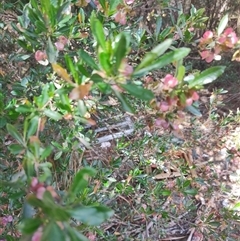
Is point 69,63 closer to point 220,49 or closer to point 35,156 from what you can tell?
point 35,156

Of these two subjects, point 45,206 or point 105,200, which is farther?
point 105,200

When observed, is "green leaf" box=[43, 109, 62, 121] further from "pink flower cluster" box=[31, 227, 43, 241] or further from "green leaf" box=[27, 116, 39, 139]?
"pink flower cluster" box=[31, 227, 43, 241]

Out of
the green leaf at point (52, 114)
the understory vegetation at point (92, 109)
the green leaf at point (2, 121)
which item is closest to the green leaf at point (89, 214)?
the understory vegetation at point (92, 109)

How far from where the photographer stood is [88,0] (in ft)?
3.95

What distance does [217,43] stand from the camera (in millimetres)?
1025

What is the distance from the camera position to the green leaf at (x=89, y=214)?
61 cm

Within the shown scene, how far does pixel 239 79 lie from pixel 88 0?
2.74 m

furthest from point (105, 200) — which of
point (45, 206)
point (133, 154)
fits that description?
point (45, 206)

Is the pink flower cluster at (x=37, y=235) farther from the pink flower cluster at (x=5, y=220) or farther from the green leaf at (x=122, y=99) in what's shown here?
the pink flower cluster at (x=5, y=220)

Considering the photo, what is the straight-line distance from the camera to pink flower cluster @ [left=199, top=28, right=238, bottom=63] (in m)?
0.99

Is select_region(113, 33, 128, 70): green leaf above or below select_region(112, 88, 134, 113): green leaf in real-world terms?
above

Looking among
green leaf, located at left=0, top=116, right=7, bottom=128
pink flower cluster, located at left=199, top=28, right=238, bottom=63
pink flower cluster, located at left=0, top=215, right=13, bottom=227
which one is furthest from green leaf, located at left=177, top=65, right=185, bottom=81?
pink flower cluster, located at left=0, top=215, right=13, bottom=227

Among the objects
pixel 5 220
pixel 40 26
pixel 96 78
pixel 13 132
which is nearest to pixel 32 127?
pixel 13 132

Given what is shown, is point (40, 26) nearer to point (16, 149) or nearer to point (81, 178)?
point (16, 149)
